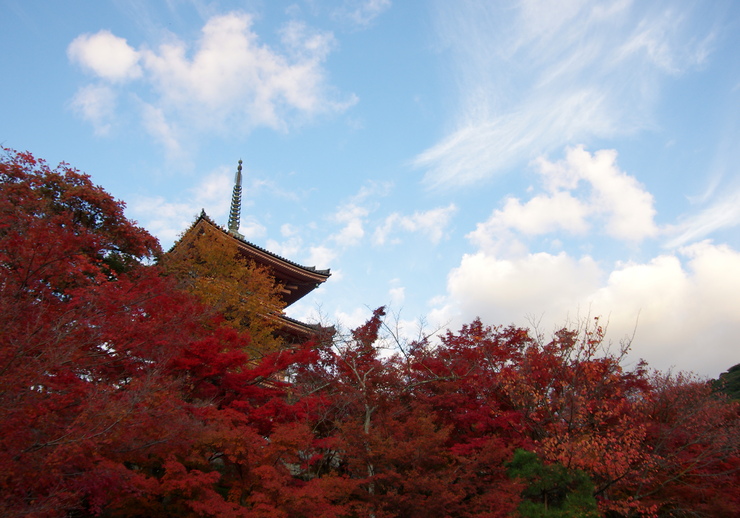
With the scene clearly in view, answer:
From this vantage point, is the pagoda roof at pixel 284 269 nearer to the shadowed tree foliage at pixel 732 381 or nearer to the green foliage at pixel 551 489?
the green foliage at pixel 551 489

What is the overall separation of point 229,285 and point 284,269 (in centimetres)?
682

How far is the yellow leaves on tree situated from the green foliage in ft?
27.3

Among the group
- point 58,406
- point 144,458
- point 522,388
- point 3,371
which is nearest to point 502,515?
point 522,388

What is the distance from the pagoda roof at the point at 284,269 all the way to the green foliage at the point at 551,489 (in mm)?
14071

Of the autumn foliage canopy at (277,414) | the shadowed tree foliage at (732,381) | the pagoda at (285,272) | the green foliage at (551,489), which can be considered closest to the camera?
the autumn foliage canopy at (277,414)

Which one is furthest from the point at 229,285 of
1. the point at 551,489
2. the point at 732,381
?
the point at 732,381

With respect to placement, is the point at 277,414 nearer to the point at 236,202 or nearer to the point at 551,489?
the point at 551,489

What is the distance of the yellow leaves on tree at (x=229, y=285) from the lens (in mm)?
15883

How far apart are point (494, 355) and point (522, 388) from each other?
6.49ft

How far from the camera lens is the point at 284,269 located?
77.6 feet

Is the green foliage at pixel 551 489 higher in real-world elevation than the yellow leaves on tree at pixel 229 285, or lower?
lower

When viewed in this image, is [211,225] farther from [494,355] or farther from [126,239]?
[494,355]

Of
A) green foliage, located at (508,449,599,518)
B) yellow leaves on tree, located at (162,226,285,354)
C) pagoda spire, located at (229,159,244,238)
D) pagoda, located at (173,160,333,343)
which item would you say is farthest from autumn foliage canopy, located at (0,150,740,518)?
pagoda spire, located at (229,159,244,238)

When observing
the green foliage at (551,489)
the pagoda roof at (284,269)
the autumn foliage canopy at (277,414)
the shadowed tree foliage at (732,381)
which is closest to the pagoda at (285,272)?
the pagoda roof at (284,269)
